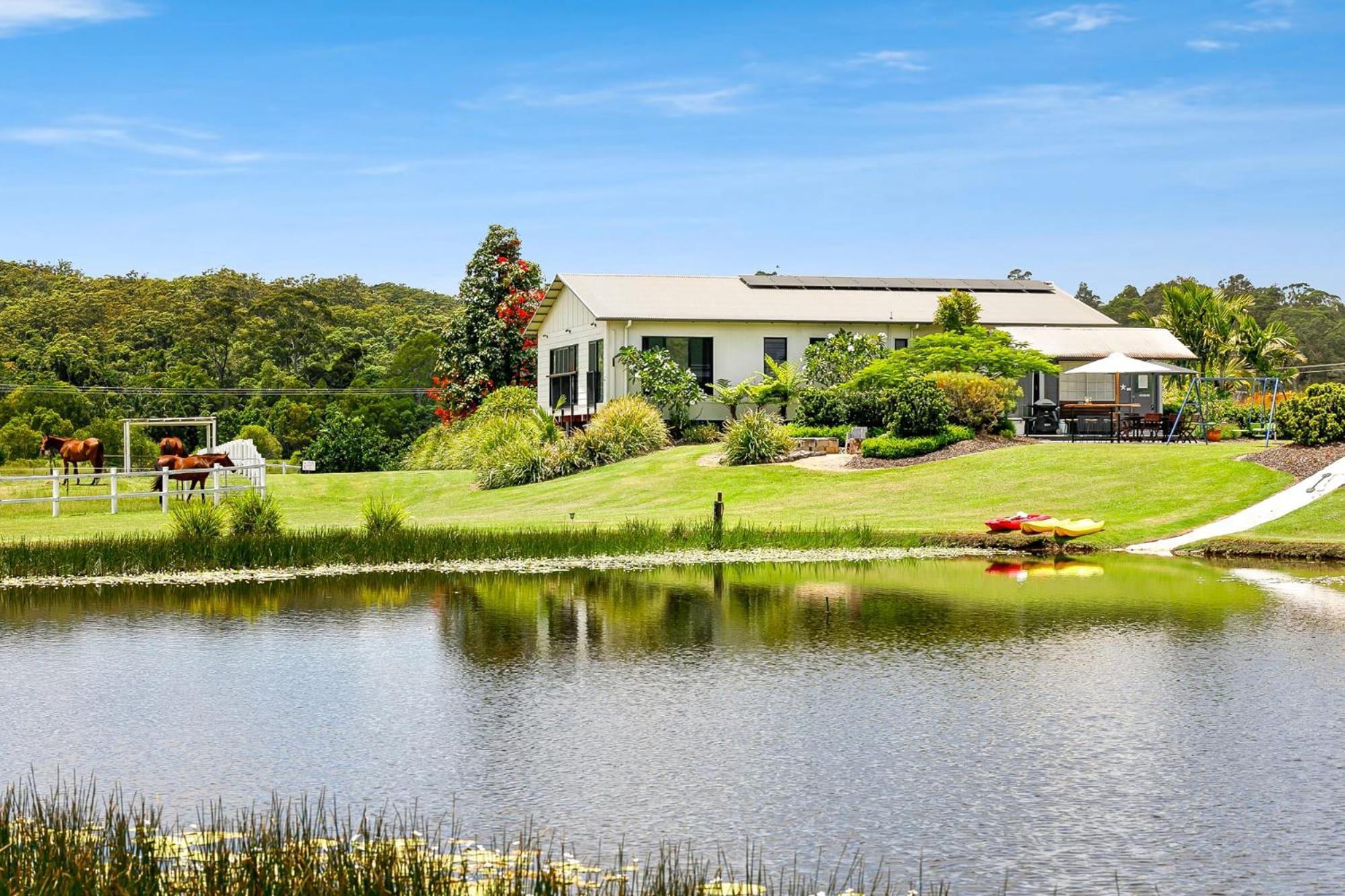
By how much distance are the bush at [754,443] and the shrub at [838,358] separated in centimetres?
745

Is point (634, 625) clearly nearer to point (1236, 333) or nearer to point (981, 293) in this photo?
point (981, 293)

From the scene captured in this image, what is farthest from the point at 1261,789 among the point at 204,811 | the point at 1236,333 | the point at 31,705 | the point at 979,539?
the point at 1236,333

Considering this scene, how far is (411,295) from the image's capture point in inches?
4296

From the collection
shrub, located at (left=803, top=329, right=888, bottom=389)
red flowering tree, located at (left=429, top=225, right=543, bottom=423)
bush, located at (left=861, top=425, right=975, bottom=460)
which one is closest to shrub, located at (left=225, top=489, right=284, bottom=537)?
bush, located at (left=861, top=425, right=975, bottom=460)

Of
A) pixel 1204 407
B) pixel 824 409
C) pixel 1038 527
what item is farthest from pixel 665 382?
pixel 1038 527

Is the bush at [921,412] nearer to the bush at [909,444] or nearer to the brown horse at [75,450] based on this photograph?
the bush at [909,444]

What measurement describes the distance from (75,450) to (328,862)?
35.8 metres

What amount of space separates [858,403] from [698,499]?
8.67 metres

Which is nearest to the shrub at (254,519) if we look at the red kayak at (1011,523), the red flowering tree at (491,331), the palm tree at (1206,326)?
the red kayak at (1011,523)

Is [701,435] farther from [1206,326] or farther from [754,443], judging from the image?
[1206,326]

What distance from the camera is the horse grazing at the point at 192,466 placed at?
36.0m

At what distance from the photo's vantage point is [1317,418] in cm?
3509

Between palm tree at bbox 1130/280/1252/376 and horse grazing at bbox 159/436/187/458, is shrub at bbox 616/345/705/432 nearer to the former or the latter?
horse grazing at bbox 159/436/187/458

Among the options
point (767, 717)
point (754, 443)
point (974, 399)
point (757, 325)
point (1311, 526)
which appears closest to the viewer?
→ point (767, 717)
